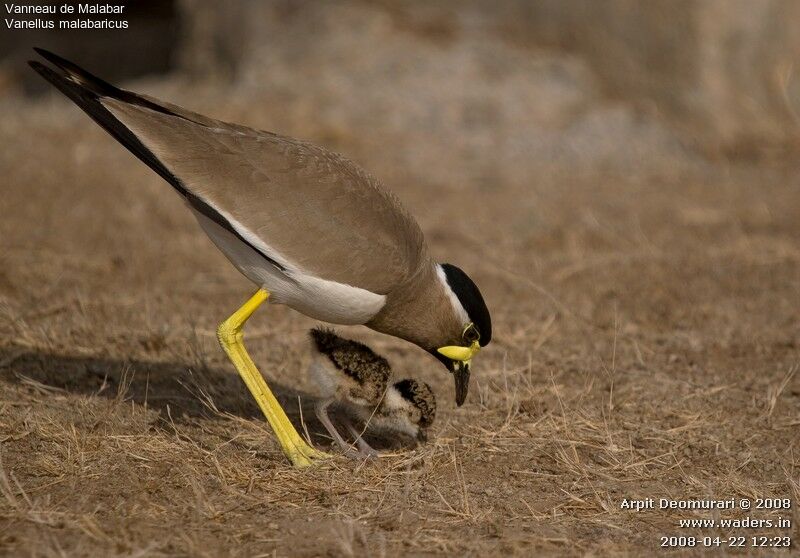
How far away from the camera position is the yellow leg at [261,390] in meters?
4.45

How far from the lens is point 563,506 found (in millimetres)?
4059

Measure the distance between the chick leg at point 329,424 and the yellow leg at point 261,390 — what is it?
0.12 m

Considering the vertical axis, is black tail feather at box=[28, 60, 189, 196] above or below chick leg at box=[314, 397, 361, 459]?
above

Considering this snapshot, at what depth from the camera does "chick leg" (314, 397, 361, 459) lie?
15.2ft

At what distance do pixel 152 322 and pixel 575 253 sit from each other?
342cm

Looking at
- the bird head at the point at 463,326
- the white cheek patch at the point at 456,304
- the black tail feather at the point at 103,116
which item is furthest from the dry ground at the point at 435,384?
the black tail feather at the point at 103,116

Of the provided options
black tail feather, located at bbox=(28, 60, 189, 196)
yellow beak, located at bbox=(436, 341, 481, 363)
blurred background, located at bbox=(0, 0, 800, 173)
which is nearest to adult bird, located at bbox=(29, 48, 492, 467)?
black tail feather, located at bbox=(28, 60, 189, 196)

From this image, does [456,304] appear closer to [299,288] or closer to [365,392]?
[365,392]

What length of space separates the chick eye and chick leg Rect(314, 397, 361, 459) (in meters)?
0.71

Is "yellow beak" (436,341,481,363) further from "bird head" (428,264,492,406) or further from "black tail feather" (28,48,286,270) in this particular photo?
"black tail feather" (28,48,286,270)

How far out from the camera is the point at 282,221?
4.41 metres

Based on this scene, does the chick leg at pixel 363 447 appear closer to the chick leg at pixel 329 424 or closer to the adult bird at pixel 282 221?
the chick leg at pixel 329 424

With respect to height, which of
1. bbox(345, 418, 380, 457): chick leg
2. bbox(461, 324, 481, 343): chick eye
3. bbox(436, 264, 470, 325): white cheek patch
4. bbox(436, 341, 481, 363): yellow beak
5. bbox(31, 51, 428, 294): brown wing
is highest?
bbox(31, 51, 428, 294): brown wing

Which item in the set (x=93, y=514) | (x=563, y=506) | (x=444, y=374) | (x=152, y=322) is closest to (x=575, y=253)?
(x=444, y=374)
